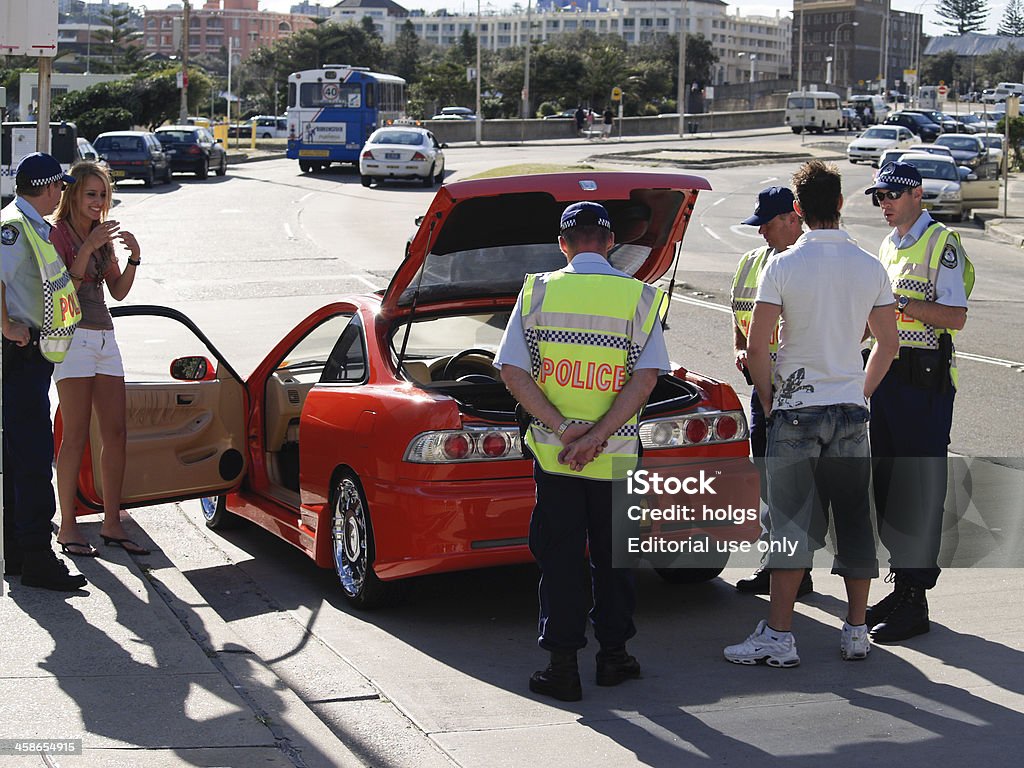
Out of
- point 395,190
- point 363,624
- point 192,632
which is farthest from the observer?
point 395,190

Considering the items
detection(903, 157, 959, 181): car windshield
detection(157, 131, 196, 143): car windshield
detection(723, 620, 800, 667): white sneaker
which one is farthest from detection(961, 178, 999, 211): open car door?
detection(723, 620, 800, 667): white sneaker

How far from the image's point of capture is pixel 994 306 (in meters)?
18.1

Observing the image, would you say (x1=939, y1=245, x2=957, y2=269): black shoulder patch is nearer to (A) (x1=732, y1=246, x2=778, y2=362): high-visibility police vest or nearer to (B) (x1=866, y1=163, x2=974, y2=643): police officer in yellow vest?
(B) (x1=866, y1=163, x2=974, y2=643): police officer in yellow vest

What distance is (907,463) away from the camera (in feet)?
18.9

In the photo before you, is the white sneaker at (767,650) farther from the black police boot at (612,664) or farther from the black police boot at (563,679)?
the black police boot at (563,679)

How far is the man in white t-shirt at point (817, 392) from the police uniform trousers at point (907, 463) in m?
0.37

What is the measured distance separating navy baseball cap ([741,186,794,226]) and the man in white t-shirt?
20.5 inches

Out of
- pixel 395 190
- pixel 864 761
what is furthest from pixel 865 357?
pixel 395 190

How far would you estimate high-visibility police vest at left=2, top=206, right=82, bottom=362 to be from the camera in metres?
6.02

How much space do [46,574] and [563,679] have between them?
239 centimetres

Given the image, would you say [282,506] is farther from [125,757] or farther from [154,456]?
[125,757]

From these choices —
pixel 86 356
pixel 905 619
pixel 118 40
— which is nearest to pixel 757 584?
pixel 905 619

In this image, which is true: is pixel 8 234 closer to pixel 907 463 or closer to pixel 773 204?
pixel 773 204

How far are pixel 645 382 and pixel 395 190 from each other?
112ft
